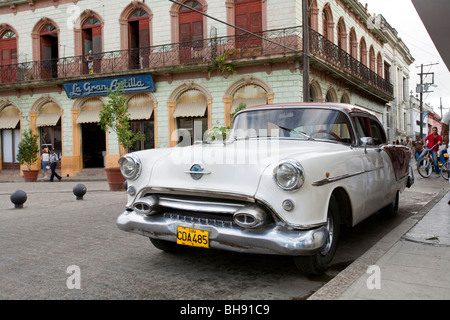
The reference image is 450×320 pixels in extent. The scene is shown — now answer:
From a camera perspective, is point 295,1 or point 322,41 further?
point 322,41

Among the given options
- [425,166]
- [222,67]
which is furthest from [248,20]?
[425,166]

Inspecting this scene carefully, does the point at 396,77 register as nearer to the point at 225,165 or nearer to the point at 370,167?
the point at 370,167

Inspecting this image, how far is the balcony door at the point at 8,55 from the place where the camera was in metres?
23.2

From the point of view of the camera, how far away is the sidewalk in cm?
286

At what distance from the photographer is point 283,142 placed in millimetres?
4398

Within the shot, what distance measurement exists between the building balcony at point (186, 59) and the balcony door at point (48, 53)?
0.05 metres

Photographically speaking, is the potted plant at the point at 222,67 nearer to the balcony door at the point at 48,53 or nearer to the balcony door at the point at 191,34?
the balcony door at the point at 191,34

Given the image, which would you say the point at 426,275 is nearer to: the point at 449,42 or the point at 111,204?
the point at 449,42

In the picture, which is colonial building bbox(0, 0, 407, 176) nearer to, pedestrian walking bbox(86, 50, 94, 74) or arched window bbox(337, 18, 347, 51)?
arched window bbox(337, 18, 347, 51)

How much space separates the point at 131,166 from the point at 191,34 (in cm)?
1679

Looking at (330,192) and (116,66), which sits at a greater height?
(116,66)

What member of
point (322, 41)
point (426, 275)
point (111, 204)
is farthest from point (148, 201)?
point (322, 41)

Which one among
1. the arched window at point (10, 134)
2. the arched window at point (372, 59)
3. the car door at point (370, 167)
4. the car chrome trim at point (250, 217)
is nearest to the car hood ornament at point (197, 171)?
the car chrome trim at point (250, 217)

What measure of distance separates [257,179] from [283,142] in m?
1.23
